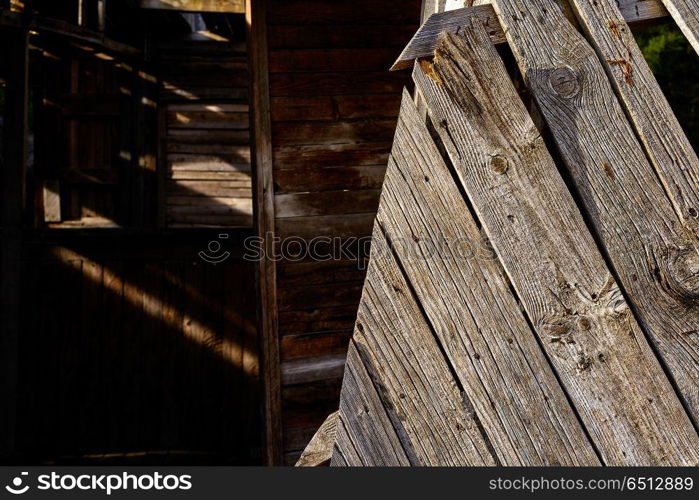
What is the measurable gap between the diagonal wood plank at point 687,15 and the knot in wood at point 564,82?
26 cm


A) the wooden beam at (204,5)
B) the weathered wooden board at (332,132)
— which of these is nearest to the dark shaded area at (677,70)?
the wooden beam at (204,5)

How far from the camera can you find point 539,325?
1347 millimetres

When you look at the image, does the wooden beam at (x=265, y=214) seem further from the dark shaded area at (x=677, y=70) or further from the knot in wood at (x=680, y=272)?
the dark shaded area at (x=677, y=70)

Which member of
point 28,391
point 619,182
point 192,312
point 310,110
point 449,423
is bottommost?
point 28,391

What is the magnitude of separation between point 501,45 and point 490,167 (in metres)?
0.31

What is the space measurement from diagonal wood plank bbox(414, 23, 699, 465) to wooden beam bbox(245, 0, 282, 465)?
2117 millimetres

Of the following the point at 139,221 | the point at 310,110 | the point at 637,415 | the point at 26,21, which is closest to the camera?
the point at 637,415

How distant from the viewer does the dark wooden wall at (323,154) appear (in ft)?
11.4

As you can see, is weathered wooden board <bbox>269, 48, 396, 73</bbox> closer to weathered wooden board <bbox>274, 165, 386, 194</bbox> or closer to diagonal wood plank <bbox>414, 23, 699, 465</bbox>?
weathered wooden board <bbox>274, 165, 386, 194</bbox>

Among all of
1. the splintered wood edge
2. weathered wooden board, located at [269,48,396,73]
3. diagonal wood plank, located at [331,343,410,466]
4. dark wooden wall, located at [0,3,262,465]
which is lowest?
dark wooden wall, located at [0,3,262,465]

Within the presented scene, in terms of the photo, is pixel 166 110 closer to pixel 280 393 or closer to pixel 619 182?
pixel 280 393

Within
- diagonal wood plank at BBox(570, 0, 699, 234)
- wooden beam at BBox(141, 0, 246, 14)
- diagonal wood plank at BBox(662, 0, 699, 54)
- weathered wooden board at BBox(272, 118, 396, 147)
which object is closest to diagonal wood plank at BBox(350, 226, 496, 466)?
diagonal wood plank at BBox(570, 0, 699, 234)

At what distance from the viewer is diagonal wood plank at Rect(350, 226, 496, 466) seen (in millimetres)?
1437

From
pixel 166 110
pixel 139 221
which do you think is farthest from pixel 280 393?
pixel 166 110
